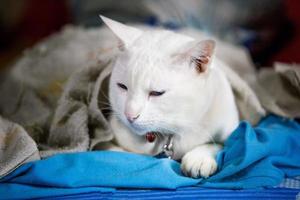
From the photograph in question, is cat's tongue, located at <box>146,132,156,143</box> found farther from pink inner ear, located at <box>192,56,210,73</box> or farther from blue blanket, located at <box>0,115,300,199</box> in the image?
pink inner ear, located at <box>192,56,210,73</box>

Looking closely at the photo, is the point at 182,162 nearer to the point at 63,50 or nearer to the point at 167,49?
the point at 167,49

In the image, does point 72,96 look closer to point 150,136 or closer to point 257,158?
point 150,136

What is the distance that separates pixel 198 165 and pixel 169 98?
0.52 ft

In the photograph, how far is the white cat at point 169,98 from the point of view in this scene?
87cm

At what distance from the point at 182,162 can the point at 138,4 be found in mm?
924

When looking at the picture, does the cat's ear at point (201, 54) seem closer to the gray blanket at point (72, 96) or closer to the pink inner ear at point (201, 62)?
the pink inner ear at point (201, 62)

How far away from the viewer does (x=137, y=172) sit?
3.00 feet

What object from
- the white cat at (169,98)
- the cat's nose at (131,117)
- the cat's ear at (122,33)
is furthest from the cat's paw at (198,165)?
the cat's ear at (122,33)

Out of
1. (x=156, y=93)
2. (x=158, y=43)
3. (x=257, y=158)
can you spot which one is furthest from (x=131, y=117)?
(x=257, y=158)

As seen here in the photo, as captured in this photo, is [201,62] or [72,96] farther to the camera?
[72,96]

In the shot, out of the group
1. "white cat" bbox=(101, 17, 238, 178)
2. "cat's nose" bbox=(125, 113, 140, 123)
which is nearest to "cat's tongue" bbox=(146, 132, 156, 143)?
"white cat" bbox=(101, 17, 238, 178)

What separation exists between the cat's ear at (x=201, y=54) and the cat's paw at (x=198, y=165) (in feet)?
0.59

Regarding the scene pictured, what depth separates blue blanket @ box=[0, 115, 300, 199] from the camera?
884 mm

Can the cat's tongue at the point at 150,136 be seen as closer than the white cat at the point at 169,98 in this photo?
No
